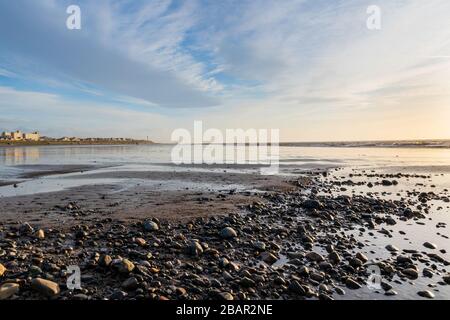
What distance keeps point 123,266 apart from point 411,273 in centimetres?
637

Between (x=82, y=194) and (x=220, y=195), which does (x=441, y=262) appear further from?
(x=82, y=194)

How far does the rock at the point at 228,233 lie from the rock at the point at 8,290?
5.19m

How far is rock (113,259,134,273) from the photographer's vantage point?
6355 mm

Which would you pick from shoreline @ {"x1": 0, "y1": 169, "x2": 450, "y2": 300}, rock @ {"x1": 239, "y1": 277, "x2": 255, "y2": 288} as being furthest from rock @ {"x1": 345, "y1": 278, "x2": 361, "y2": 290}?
rock @ {"x1": 239, "y1": 277, "x2": 255, "y2": 288}

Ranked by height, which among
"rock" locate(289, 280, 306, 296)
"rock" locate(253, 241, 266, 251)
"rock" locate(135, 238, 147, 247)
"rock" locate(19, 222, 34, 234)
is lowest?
"rock" locate(289, 280, 306, 296)

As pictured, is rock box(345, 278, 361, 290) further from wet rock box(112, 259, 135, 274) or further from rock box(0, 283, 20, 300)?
rock box(0, 283, 20, 300)

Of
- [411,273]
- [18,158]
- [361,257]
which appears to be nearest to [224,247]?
[361,257]

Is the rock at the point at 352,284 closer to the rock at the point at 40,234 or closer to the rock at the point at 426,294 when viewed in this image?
the rock at the point at 426,294

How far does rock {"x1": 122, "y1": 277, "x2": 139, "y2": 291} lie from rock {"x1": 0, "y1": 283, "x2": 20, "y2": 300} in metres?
1.85

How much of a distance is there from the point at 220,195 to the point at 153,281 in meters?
10.7

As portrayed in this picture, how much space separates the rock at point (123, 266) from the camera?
20.9ft

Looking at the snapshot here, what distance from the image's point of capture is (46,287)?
548cm

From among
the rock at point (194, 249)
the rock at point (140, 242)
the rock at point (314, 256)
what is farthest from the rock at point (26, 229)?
A: the rock at point (314, 256)
